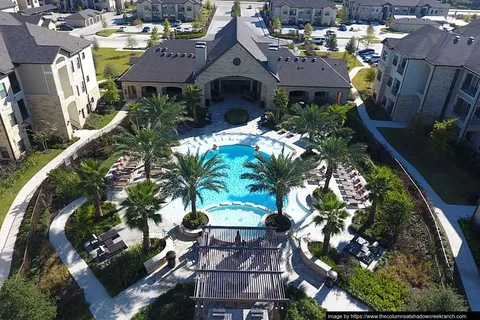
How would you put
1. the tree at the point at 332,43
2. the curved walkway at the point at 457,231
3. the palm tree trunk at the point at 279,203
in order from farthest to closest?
1. the tree at the point at 332,43
2. the palm tree trunk at the point at 279,203
3. the curved walkway at the point at 457,231

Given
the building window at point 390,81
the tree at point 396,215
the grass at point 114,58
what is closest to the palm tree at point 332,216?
the tree at point 396,215

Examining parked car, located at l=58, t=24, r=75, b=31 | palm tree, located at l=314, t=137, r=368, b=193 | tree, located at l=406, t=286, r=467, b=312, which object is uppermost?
palm tree, located at l=314, t=137, r=368, b=193

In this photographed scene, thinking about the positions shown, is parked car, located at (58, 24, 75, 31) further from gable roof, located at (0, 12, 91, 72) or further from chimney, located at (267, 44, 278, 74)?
chimney, located at (267, 44, 278, 74)

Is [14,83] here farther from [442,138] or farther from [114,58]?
[442,138]

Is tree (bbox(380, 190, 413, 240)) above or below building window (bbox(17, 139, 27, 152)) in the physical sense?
above

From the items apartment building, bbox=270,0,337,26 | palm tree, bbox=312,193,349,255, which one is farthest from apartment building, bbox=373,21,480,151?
apartment building, bbox=270,0,337,26

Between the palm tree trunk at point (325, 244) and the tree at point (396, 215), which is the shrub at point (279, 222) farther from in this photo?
the tree at point (396, 215)
